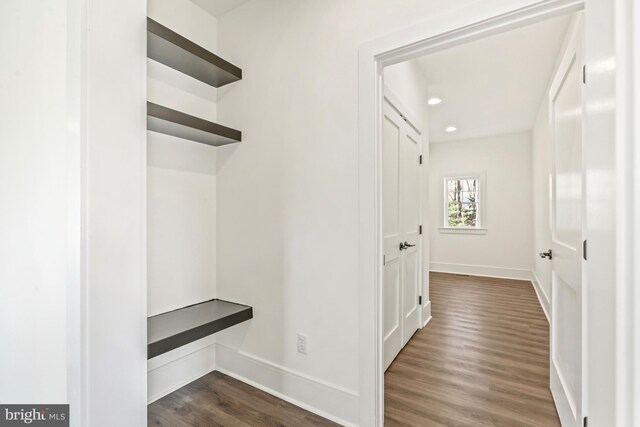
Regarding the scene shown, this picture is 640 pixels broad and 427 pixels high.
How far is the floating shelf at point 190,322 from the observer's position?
159 centimetres

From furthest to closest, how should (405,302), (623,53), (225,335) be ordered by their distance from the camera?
(405,302) < (225,335) < (623,53)

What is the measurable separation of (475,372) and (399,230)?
1197 millimetres

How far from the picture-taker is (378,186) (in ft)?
5.37

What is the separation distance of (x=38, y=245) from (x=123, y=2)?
1178 millimetres

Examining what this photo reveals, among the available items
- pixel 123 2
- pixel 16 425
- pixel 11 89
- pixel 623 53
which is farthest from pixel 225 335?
pixel 623 53

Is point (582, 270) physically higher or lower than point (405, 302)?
higher

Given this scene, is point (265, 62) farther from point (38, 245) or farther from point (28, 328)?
point (28, 328)

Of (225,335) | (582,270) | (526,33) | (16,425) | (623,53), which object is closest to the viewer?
(623,53)

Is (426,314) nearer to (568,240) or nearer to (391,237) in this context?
(391,237)

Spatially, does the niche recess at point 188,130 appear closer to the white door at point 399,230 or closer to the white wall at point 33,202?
the white wall at point 33,202

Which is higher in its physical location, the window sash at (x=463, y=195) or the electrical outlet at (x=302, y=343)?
the window sash at (x=463, y=195)

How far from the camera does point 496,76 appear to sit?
10.6 ft

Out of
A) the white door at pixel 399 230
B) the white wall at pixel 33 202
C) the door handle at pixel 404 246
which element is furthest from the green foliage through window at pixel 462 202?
the white wall at pixel 33 202

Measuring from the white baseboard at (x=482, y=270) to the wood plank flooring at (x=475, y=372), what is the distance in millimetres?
1671
